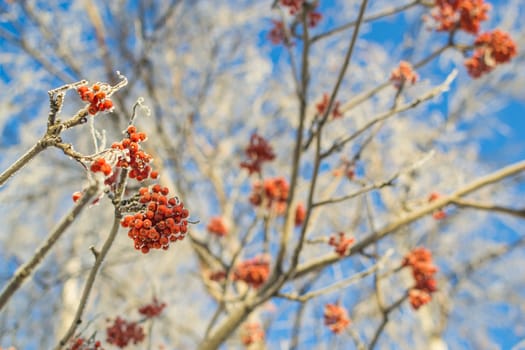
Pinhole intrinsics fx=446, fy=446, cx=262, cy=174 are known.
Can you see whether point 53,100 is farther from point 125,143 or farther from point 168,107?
point 168,107

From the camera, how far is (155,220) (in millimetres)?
1336

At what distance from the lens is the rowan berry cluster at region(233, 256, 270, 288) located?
304 centimetres

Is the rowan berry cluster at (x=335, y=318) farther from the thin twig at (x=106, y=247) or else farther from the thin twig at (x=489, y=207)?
the thin twig at (x=106, y=247)

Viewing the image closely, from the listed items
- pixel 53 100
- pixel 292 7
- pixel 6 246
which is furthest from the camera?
A: pixel 6 246

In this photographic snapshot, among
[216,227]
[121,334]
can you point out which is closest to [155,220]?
[121,334]

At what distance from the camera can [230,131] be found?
21.5 feet

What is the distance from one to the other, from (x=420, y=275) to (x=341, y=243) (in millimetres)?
682

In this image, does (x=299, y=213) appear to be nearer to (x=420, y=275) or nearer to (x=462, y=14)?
(x=420, y=275)

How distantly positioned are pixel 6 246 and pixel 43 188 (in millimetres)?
928

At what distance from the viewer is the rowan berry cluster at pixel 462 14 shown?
297 cm

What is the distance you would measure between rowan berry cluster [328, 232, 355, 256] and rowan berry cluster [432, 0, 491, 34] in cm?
169

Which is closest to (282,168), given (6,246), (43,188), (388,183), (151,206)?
(43,188)

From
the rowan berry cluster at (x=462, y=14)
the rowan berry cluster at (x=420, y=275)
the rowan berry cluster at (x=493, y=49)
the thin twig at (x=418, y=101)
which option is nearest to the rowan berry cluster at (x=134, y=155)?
the thin twig at (x=418, y=101)

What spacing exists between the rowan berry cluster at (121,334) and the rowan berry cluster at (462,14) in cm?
275
